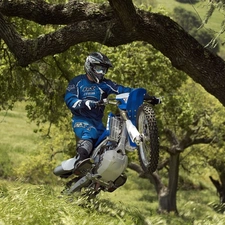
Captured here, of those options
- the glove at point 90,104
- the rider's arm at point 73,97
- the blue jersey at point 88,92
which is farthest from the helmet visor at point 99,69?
the glove at point 90,104

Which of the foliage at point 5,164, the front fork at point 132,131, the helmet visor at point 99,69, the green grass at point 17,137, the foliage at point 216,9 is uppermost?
the foliage at point 216,9

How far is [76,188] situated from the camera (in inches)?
257

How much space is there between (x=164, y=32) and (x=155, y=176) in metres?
18.0

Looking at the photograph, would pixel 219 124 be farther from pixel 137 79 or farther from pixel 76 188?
pixel 76 188

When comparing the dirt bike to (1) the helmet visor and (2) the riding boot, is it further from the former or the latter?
(1) the helmet visor

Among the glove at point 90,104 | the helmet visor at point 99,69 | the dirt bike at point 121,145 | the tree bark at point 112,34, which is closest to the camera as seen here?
the dirt bike at point 121,145

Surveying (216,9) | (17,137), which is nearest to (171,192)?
(216,9)

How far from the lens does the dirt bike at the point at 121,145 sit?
549 cm

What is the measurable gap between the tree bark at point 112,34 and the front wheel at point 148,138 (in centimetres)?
185

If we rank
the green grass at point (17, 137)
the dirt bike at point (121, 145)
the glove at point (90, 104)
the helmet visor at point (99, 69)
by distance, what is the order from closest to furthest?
the dirt bike at point (121, 145) < the glove at point (90, 104) < the helmet visor at point (99, 69) < the green grass at point (17, 137)

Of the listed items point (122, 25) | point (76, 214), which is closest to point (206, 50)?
point (122, 25)

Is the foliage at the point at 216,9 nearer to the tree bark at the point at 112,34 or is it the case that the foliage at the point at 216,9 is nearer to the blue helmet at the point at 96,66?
the tree bark at the point at 112,34

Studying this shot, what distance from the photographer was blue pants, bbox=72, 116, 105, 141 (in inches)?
249

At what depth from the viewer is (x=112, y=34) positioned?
7691mm
